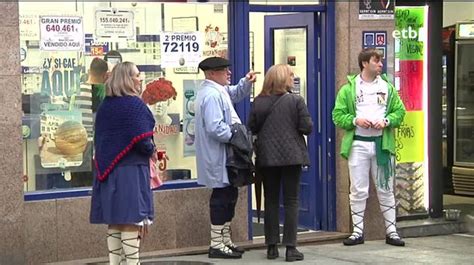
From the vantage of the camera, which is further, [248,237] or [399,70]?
[399,70]

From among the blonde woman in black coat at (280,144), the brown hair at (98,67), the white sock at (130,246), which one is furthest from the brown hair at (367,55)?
the white sock at (130,246)

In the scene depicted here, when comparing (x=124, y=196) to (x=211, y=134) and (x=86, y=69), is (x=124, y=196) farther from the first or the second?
(x=86, y=69)

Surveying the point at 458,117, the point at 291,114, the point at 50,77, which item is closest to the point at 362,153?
the point at 291,114

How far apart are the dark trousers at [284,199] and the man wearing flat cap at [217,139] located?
1.00ft

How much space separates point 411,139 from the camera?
10.7 meters

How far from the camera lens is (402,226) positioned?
10320 millimetres

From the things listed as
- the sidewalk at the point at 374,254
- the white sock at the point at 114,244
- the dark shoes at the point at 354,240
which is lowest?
the sidewalk at the point at 374,254

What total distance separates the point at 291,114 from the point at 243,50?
1.18 m

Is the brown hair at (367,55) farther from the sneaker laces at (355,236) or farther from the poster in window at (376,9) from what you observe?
the sneaker laces at (355,236)

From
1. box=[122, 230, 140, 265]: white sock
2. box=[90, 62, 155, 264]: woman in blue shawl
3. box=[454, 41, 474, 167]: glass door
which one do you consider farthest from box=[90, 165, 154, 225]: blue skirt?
box=[454, 41, 474, 167]: glass door

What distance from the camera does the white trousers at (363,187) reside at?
31.2 ft

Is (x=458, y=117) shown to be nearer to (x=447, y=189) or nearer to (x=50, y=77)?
(x=447, y=189)

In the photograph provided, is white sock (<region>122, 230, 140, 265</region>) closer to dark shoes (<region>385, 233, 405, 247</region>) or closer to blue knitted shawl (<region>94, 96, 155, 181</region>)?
blue knitted shawl (<region>94, 96, 155, 181</region>)

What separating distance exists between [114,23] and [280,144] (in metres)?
1.88
